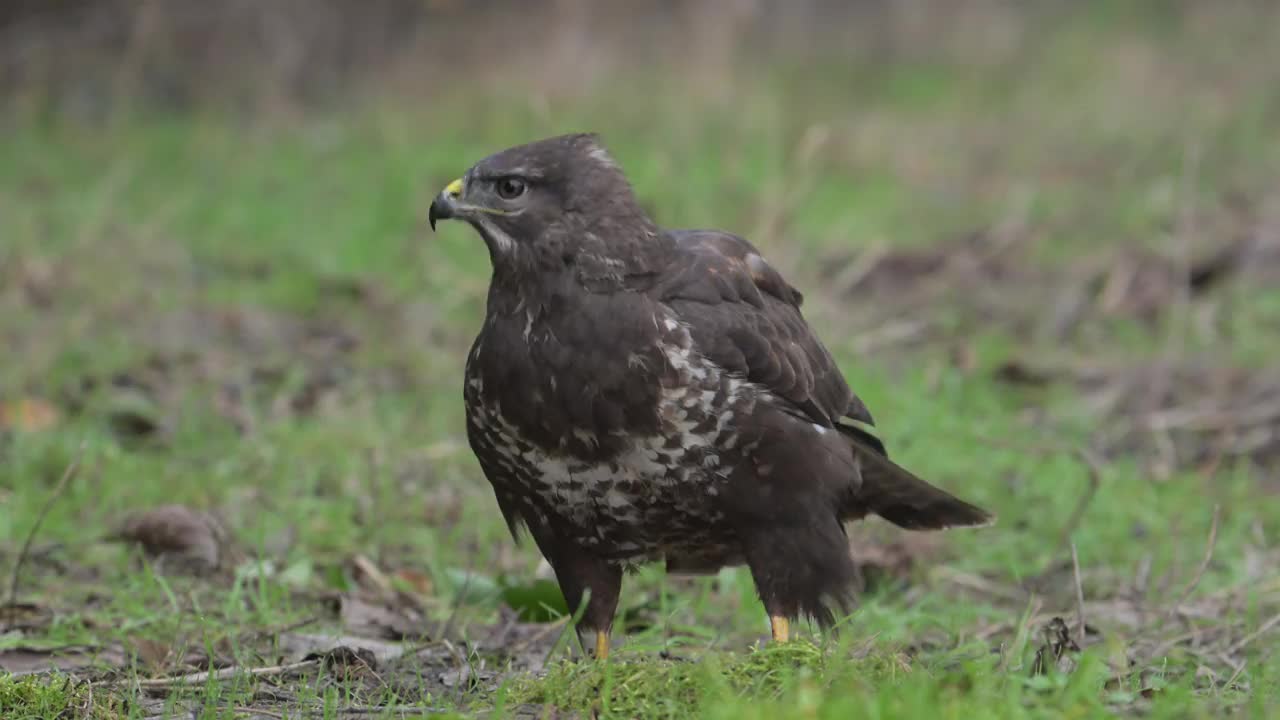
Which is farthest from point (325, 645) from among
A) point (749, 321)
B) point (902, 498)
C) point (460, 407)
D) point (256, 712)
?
point (460, 407)

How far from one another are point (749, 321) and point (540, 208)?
1.72ft

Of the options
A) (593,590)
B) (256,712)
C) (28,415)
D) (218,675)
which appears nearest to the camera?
(256,712)

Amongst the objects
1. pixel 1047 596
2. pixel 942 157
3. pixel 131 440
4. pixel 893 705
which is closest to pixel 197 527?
pixel 131 440

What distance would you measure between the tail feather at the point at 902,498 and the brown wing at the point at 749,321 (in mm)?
148

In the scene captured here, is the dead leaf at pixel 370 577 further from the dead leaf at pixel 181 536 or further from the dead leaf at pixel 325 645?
the dead leaf at pixel 325 645

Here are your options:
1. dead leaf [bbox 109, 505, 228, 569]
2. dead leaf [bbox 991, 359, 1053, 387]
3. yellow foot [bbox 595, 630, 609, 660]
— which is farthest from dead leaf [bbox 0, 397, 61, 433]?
dead leaf [bbox 991, 359, 1053, 387]

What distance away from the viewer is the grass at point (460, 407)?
137 inches

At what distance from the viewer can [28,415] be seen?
20.2 ft

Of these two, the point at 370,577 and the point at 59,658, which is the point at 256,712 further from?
the point at 370,577

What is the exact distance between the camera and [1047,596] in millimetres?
4965

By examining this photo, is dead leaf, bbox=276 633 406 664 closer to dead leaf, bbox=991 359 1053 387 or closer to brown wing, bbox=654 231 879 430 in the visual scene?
brown wing, bbox=654 231 879 430

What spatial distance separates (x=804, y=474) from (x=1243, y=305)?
5.07 metres

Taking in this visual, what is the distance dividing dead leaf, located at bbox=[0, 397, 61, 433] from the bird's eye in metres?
2.90

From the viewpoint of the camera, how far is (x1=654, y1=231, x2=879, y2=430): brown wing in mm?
3709
